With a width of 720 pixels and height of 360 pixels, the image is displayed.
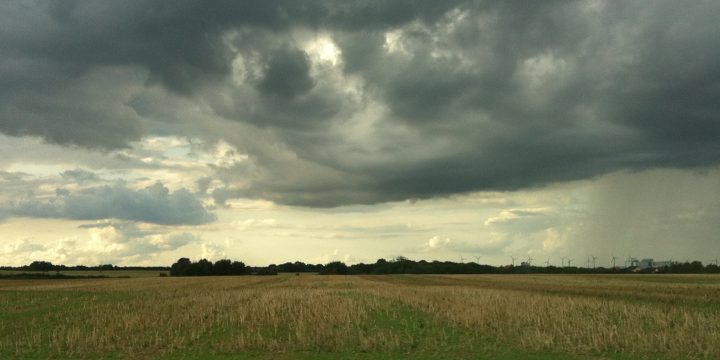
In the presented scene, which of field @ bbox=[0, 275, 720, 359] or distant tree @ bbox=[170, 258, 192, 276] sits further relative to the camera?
distant tree @ bbox=[170, 258, 192, 276]

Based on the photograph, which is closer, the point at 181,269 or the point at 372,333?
the point at 372,333

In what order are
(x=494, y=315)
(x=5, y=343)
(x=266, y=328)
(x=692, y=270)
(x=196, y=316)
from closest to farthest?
(x=5, y=343) → (x=266, y=328) → (x=494, y=315) → (x=196, y=316) → (x=692, y=270)

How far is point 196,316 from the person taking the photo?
100ft

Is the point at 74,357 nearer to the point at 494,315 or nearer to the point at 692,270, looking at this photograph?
the point at 494,315

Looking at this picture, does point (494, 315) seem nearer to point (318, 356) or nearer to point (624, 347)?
point (624, 347)

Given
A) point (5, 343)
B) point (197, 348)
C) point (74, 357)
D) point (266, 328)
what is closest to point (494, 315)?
point (266, 328)

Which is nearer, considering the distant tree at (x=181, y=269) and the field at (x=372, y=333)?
the field at (x=372, y=333)

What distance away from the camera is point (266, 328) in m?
26.2

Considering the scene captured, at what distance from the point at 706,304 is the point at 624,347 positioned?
2608cm

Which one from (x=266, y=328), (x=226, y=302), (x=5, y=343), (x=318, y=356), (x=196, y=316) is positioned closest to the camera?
(x=318, y=356)

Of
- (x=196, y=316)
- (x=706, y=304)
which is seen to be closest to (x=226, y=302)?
(x=196, y=316)

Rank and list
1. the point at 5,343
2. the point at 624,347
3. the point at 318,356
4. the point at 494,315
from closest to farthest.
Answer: the point at 318,356, the point at 624,347, the point at 5,343, the point at 494,315

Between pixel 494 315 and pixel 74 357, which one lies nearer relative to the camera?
pixel 74 357

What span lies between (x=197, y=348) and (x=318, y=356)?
4.99 meters
